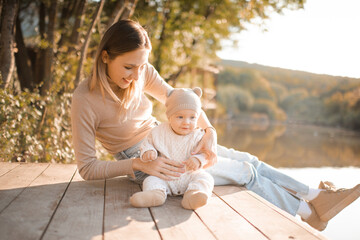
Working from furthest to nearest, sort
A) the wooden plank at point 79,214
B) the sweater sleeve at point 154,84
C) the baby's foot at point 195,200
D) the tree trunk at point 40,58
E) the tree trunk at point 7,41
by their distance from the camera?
1. the tree trunk at point 40,58
2. the tree trunk at point 7,41
3. the sweater sleeve at point 154,84
4. the baby's foot at point 195,200
5. the wooden plank at point 79,214

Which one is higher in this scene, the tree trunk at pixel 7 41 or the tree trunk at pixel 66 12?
the tree trunk at pixel 66 12

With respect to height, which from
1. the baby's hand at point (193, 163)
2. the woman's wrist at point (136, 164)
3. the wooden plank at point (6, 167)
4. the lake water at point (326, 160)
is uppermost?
the baby's hand at point (193, 163)

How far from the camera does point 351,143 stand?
31.3 ft

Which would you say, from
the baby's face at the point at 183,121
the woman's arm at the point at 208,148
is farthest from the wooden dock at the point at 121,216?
the baby's face at the point at 183,121

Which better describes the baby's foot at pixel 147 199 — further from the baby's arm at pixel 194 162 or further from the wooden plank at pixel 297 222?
the wooden plank at pixel 297 222

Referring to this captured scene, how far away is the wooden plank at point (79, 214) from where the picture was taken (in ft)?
4.34

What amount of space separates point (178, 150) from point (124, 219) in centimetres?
52

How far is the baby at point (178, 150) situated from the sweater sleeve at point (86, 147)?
0.21 m

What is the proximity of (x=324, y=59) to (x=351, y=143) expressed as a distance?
2.97 m

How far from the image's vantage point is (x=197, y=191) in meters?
1.62

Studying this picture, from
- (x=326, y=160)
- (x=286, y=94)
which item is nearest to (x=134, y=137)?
(x=326, y=160)

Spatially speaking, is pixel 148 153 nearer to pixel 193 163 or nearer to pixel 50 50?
pixel 193 163

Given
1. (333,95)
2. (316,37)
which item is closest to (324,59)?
(316,37)

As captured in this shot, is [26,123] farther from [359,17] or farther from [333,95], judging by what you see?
[333,95]
